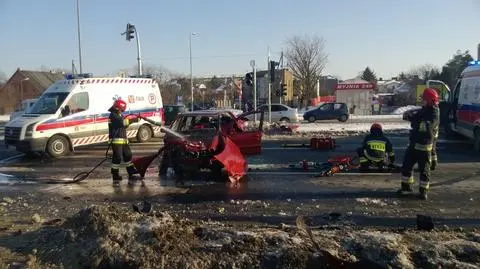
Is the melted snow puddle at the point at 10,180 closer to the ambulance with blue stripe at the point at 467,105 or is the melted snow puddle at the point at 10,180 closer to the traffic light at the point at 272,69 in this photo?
the ambulance with blue stripe at the point at 467,105

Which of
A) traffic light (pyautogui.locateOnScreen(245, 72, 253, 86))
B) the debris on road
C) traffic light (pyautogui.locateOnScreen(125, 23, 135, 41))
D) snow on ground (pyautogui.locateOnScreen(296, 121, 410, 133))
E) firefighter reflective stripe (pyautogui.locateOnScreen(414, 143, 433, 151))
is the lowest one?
snow on ground (pyautogui.locateOnScreen(296, 121, 410, 133))

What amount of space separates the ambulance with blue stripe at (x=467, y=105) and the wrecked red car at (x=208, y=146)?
24.8 feet

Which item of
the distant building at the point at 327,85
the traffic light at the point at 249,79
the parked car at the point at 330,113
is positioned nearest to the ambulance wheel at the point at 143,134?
the traffic light at the point at 249,79

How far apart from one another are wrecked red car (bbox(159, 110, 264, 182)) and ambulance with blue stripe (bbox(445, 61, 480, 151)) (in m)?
7.55

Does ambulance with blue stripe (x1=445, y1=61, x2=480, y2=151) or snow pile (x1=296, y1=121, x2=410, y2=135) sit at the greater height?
ambulance with blue stripe (x1=445, y1=61, x2=480, y2=151)

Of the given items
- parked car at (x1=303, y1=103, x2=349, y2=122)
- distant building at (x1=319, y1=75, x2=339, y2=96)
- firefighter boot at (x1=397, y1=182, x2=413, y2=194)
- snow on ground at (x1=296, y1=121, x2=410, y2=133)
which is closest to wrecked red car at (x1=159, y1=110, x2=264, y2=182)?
firefighter boot at (x1=397, y1=182, x2=413, y2=194)

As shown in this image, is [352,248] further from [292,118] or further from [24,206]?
[292,118]

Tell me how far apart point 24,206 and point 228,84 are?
3630 inches

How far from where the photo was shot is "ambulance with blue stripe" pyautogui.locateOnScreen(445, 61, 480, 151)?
15.6 metres

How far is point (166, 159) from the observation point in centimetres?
1123

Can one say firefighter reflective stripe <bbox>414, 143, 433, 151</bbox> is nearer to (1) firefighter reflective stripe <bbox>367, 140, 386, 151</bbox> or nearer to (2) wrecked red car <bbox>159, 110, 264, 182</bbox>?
(1) firefighter reflective stripe <bbox>367, 140, 386, 151</bbox>

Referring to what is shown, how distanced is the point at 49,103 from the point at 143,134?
436 cm

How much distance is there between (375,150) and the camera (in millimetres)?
10828

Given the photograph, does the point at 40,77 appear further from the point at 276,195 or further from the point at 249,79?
the point at 276,195
